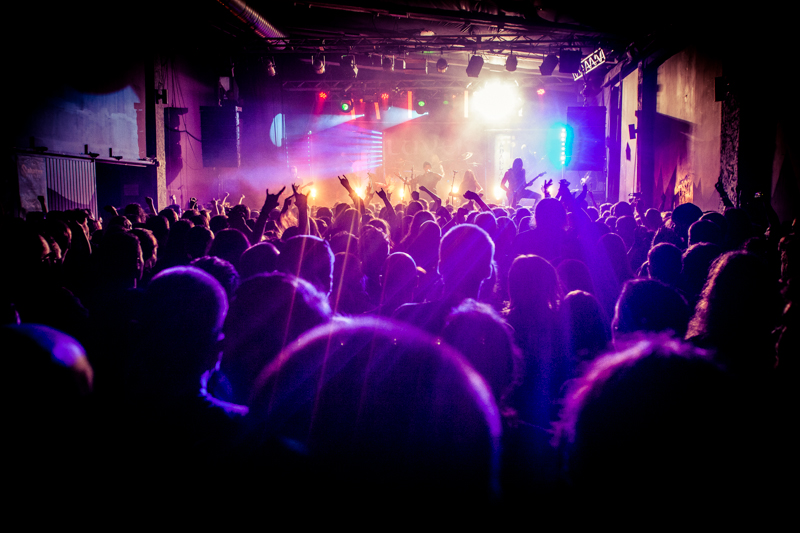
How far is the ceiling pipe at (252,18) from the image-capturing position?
9555mm

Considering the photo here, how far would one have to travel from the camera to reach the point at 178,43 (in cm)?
1267

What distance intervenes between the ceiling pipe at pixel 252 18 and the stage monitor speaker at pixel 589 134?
27.5ft

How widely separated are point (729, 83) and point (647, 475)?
8654 millimetres

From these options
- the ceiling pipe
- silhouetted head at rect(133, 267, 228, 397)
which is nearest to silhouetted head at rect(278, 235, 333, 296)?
silhouetted head at rect(133, 267, 228, 397)

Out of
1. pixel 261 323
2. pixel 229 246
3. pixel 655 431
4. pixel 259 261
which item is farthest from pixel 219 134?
pixel 655 431

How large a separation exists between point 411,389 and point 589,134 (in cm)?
1333

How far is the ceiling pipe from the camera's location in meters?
9.56

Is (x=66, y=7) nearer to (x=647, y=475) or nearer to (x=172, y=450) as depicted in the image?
(x=172, y=450)

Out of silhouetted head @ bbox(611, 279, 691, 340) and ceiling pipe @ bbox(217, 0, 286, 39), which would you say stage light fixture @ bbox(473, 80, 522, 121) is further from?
silhouetted head @ bbox(611, 279, 691, 340)

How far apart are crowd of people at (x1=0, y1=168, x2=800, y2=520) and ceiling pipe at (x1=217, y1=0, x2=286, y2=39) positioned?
8681mm

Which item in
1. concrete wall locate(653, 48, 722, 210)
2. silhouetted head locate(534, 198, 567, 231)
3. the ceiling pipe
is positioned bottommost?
silhouetted head locate(534, 198, 567, 231)

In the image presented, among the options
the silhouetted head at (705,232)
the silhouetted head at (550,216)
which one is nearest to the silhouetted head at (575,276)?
the silhouetted head at (550,216)

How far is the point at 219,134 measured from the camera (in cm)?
1377

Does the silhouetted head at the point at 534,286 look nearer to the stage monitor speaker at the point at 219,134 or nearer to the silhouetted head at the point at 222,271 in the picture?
the silhouetted head at the point at 222,271
